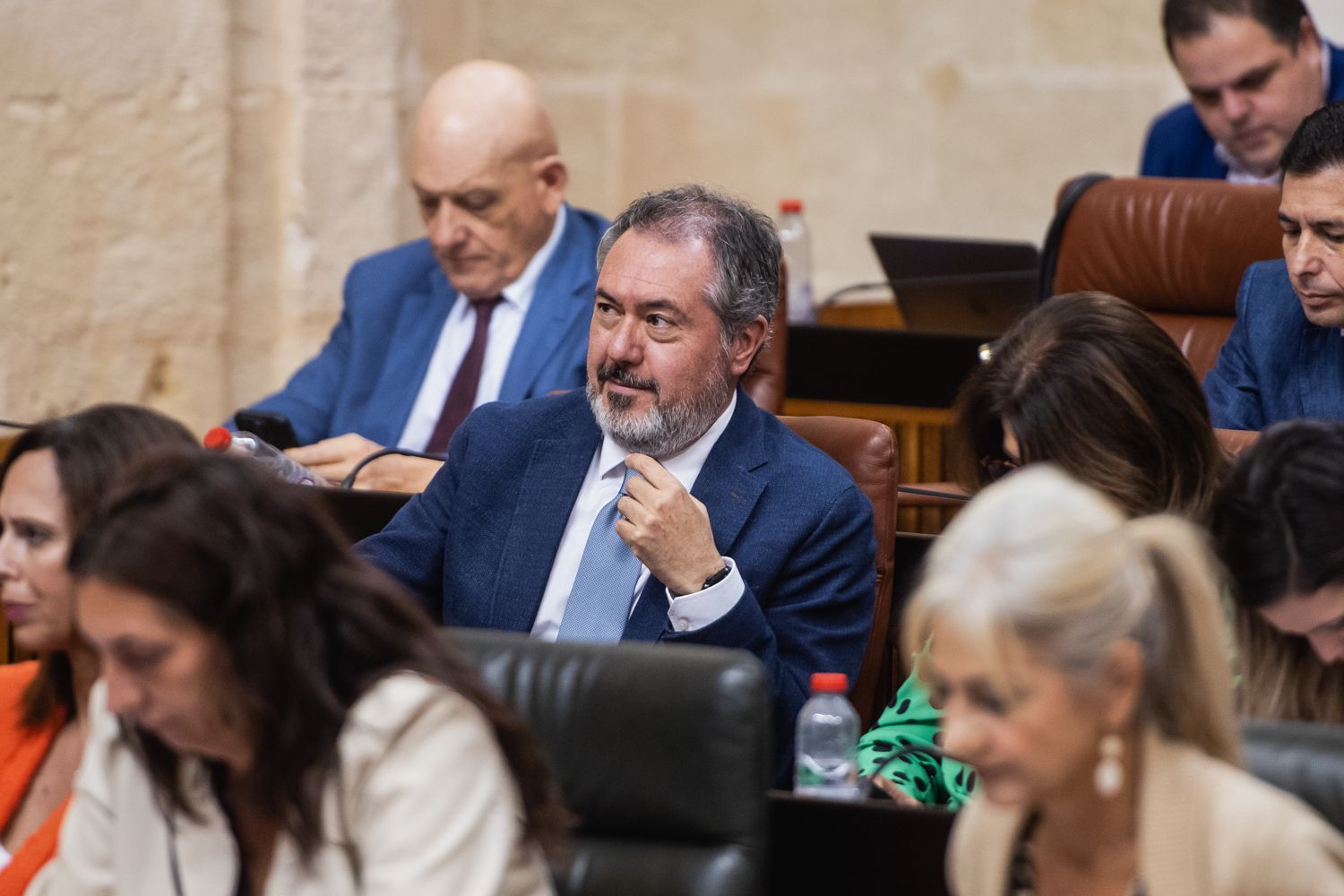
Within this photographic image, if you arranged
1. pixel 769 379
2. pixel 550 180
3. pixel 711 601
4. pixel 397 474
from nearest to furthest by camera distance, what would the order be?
pixel 711 601
pixel 397 474
pixel 769 379
pixel 550 180

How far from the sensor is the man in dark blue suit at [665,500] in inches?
90.7

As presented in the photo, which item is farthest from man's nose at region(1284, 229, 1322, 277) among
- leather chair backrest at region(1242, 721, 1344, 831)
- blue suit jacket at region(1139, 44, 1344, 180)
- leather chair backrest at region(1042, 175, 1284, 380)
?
leather chair backrest at region(1242, 721, 1344, 831)

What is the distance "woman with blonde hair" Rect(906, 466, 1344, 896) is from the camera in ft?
4.19

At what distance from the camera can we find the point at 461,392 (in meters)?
3.61

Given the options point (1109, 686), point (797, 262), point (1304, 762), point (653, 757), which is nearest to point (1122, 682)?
point (1109, 686)

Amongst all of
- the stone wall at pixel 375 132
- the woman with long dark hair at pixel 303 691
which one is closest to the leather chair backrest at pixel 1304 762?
the woman with long dark hair at pixel 303 691

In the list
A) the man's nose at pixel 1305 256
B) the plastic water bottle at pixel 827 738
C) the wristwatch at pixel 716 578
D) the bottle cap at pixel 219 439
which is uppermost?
the man's nose at pixel 1305 256

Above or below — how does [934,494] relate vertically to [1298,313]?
below

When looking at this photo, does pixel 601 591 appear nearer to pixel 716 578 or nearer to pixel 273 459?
pixel 716 578

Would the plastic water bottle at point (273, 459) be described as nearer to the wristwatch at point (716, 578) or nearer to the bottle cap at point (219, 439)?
the bottle cap at point (219, 439)

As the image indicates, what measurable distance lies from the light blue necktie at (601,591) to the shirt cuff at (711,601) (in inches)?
5.4

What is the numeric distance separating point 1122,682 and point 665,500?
105cm

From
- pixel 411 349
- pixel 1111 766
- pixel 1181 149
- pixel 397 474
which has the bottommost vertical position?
pixel 397 474

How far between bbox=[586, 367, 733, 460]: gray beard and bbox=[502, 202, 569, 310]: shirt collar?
1.18 metres
